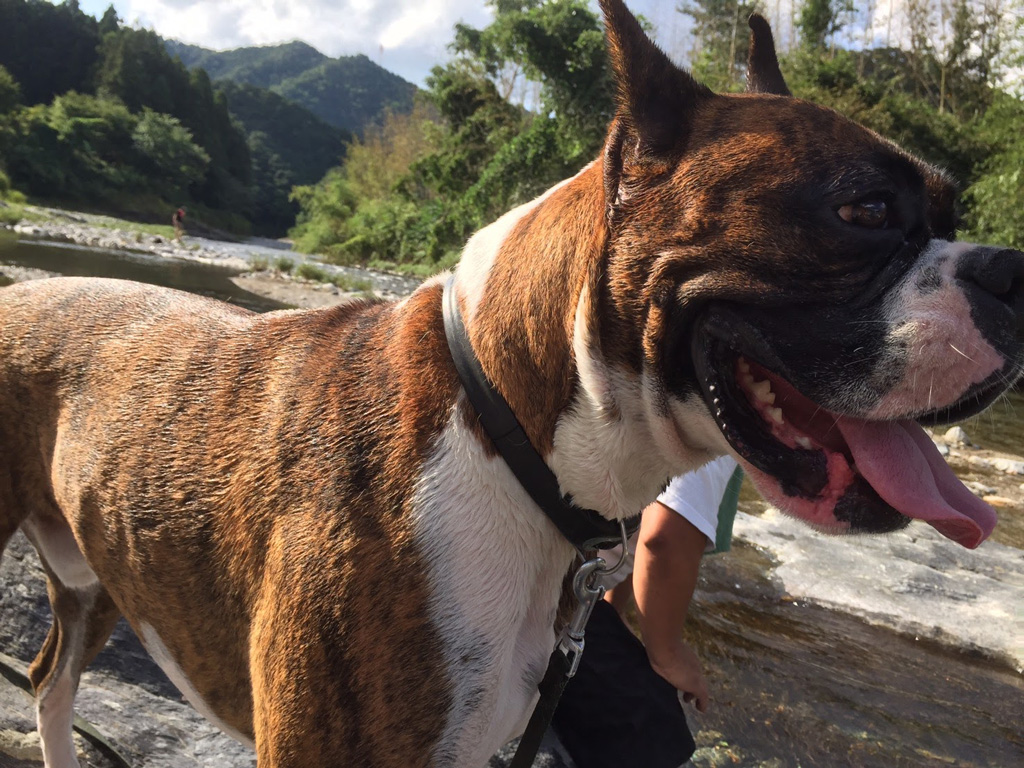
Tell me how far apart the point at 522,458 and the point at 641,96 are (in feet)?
2.62

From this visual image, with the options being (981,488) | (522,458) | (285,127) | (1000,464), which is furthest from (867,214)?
(285,127)

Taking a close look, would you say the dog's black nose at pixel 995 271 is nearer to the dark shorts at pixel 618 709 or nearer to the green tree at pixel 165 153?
the dark shorts at pixel 618 709

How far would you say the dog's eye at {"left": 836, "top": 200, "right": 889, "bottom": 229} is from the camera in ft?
4.80

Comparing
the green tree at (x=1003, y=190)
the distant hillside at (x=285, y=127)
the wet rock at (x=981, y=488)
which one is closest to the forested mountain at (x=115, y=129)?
the distant hillside at (x=285, y=127)

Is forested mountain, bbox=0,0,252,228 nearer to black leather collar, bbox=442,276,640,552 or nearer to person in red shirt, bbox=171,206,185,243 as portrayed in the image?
person in red shirt, bbox=171,206,185,243

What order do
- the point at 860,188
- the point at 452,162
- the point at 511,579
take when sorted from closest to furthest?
the point at 860,188 < the point at 511,579 < the point at 452,162

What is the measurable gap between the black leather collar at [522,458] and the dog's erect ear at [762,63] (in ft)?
3.79

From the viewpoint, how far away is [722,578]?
479 cm

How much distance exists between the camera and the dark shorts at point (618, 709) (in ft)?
7.91

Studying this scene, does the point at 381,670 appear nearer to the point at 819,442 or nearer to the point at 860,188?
the point at 819,442

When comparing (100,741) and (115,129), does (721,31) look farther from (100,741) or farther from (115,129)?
(115,129)

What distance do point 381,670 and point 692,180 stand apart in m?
1.14

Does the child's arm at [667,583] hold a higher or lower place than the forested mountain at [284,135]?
lower

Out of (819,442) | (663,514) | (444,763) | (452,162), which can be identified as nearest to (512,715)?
(444,763)
